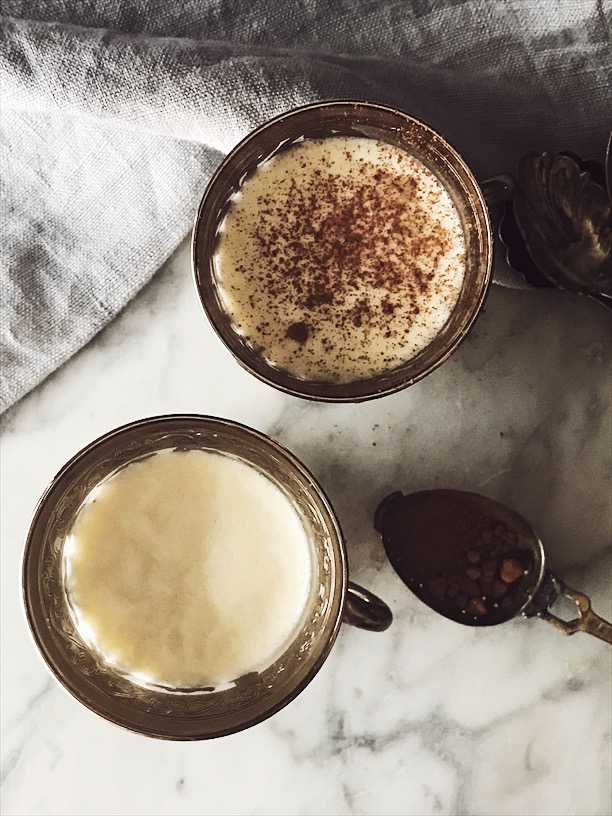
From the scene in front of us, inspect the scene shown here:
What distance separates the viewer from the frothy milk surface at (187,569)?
903 millimetres

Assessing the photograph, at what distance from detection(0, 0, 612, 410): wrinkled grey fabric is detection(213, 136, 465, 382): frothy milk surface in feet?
0.27

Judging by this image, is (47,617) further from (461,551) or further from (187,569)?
(461,551)

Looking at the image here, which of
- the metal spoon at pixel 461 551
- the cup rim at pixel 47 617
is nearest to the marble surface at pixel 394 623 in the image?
the metal spoon at pixel 461 551

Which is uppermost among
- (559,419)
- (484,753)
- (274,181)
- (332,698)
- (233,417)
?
(274,181)

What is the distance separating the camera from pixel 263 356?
3.01ft

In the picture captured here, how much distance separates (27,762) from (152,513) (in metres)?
0.38

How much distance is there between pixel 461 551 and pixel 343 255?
38 cm

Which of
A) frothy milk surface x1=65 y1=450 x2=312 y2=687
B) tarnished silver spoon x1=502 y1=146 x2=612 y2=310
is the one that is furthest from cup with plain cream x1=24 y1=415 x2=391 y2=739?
tarnished silver spoon x1=502 y1=146 x2=612 y2=310

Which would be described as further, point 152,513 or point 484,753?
point 484,753

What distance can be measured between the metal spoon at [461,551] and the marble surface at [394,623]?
4 cm

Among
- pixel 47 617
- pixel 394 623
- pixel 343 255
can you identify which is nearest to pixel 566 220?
pixel 343 255

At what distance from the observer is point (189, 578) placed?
906 millimetres

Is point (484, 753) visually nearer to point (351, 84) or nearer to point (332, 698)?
point (332, 698)

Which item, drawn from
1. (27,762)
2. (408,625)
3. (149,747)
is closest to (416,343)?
(408,625)
